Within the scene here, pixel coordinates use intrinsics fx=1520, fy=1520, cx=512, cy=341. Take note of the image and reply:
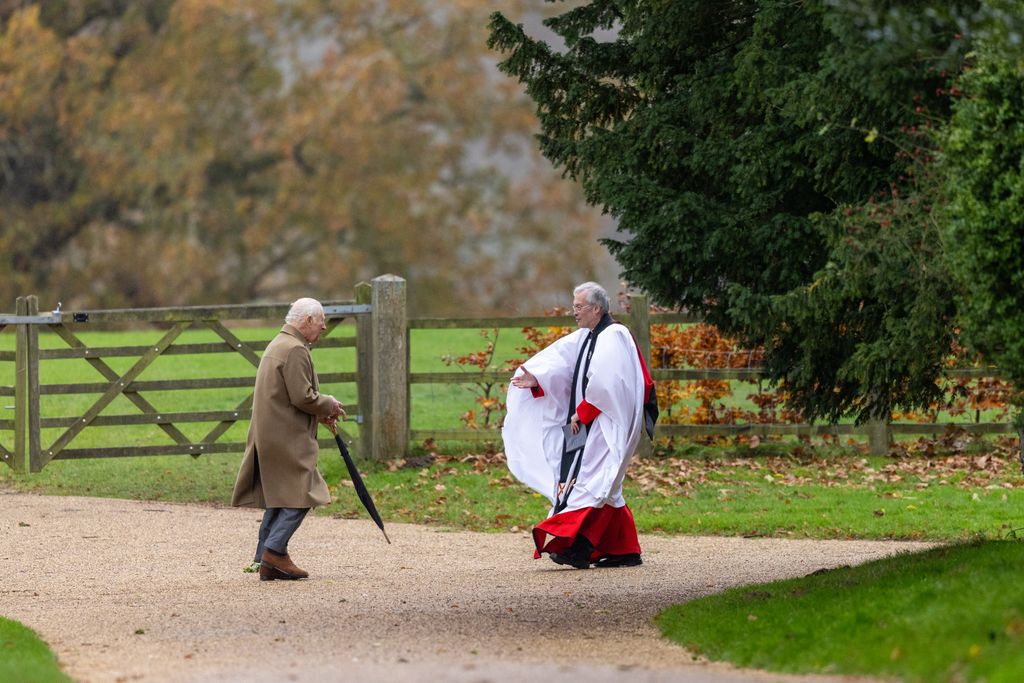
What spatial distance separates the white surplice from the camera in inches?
407

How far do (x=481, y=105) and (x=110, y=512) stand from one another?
35057 mm

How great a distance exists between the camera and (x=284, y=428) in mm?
10125

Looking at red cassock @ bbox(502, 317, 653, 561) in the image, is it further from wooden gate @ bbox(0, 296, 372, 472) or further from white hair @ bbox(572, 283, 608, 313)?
wooden gate @ bbox(0, 296, 372, 472)

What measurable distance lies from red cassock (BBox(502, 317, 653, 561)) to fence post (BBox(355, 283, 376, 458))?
4.39m

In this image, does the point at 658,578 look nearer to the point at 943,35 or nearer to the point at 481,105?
the point at 943,35

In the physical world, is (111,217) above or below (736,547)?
above

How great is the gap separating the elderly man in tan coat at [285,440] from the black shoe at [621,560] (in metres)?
1.97

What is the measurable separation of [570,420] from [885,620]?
3.93 m

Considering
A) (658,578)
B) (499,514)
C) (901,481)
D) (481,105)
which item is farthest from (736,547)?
(481,105)

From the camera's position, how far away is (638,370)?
10.5 meters

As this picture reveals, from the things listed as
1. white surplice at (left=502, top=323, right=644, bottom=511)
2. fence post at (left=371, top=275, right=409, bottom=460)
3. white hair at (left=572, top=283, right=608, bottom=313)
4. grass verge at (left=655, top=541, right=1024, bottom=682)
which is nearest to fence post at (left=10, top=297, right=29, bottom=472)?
fence post at (left=371, top=275, right=409, bottom=460)

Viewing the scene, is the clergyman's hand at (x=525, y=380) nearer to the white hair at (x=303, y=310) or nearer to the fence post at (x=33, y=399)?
the white hair at (x=303, y=310)

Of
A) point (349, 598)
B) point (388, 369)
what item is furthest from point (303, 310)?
point (388, 369)

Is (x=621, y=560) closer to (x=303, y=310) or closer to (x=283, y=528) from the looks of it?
(x=283, y=528)
